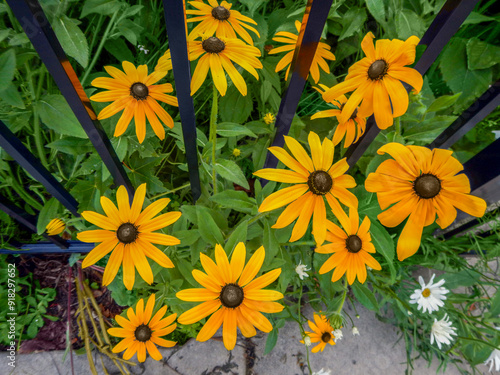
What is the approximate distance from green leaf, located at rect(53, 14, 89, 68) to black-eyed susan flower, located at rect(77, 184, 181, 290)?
341 mm

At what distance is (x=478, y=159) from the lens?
92 cm

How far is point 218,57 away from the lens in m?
0.70

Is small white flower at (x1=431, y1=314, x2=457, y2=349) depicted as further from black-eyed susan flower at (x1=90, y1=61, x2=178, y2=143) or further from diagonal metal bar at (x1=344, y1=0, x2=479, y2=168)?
black-eyed susan flower at (x1=90, y1=61, x2=178, y2=143)

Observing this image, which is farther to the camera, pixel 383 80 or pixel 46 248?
pixel 46 248

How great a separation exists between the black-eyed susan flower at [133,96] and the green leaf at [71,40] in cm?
6

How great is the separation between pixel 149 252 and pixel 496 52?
5.37ft

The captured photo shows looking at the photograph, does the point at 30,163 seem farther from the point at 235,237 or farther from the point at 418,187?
the point at 418,187

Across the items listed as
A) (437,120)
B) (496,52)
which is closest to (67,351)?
(437,120)

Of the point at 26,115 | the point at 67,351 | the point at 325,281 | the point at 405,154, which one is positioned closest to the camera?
the point at 405,154

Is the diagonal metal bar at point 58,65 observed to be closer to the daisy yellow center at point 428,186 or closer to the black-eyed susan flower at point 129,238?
the black-eyed susan flower at point 129,238

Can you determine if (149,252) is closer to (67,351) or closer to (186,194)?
(186,194)

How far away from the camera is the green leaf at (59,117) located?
2.67 feet

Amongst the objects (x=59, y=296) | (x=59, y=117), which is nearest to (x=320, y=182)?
(x=59, y=117)

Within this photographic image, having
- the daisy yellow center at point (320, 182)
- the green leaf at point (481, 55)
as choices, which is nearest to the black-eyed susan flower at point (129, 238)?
the daisy yellow center at point (320, 182)
